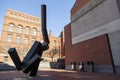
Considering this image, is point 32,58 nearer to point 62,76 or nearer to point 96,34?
point 62,76

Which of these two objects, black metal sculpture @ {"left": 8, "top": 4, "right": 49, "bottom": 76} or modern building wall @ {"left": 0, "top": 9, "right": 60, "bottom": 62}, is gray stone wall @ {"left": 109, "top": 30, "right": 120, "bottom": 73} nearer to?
black metal sculpture @ {"left": 8, "top": 4, "right": 49, "bottom": 76}

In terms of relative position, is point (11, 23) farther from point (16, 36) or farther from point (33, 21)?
point (33, 21)

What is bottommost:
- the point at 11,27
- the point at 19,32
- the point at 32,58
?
the point at 32,58

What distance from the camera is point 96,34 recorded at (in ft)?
53.7

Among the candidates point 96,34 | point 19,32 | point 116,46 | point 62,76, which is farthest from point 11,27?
point 116,46

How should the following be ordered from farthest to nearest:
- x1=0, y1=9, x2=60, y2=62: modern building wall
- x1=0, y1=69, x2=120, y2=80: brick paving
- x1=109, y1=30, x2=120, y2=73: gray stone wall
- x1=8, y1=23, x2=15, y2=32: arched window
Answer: x1=8, y1=23, x2=15, y2=32: arched window → x1=0, y1=9, x2=60, y2=62: modern building wall → x1=109, y1=30, x2=120, y2=73: gray stone wall → x1=0, y1=69, x2=120, y2=80: brick paving

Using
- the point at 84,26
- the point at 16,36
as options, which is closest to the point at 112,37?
the point at 84,26

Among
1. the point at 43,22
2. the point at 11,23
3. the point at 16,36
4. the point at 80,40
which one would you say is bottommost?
the point at 43,22

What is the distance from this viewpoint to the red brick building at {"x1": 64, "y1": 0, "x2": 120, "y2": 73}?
13.7 m

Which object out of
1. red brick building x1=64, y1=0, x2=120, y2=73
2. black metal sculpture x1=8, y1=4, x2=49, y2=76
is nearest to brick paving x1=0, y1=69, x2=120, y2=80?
black metal sculpture x1=8, y1=4, x2=49, y2=76

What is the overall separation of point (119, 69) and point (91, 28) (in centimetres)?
673

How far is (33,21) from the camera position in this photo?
4178cm

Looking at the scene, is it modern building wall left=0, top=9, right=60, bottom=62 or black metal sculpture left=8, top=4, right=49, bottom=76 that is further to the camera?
modern building wall left=0, top=9, right=60, bottom=62

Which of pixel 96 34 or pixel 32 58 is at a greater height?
pixel 96 34
